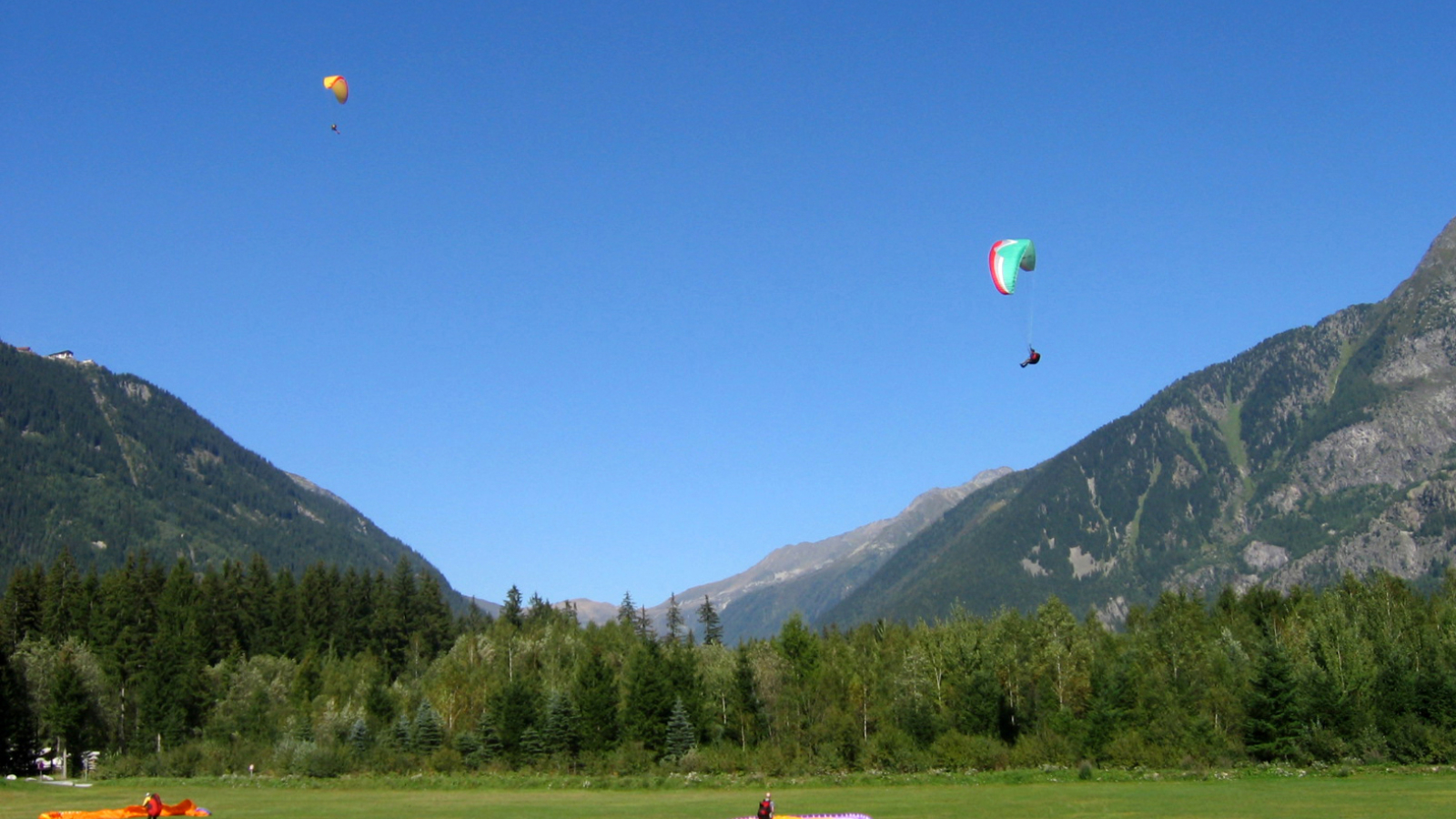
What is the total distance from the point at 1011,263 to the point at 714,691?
57.9 m

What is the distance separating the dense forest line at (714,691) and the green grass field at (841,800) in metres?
10.2

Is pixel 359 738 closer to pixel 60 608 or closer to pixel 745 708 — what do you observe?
pixel 745 708

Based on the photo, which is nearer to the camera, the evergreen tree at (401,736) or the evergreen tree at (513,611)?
the evergreen tree at (401,736)

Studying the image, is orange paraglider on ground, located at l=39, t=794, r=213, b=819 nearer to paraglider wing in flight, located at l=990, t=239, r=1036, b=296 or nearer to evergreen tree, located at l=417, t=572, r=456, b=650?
paraglider wing in flight, located at l=990, t=239, r=1036, b=296

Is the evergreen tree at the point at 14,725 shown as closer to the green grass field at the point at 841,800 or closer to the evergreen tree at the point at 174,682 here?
the evergreen tree at the point at 174,682

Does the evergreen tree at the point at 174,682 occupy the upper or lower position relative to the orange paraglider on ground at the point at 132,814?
upper

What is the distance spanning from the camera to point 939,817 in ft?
174

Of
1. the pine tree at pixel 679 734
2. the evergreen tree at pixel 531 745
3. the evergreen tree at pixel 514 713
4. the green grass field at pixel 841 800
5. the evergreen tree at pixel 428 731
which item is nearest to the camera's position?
the green grass field at pixel 841 800

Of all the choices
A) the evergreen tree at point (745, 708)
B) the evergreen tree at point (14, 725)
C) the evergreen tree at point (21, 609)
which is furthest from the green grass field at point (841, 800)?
the evergreen tree at point (21, 609)

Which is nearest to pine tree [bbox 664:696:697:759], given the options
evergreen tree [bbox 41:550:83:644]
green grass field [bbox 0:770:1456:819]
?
green grass field [bbox 0:770:1456:819]

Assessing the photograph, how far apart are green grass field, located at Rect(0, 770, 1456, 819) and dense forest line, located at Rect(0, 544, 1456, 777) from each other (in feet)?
33.3

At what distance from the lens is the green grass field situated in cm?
5284

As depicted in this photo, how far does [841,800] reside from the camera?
65938 millimetres

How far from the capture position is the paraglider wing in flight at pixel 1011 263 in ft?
222
